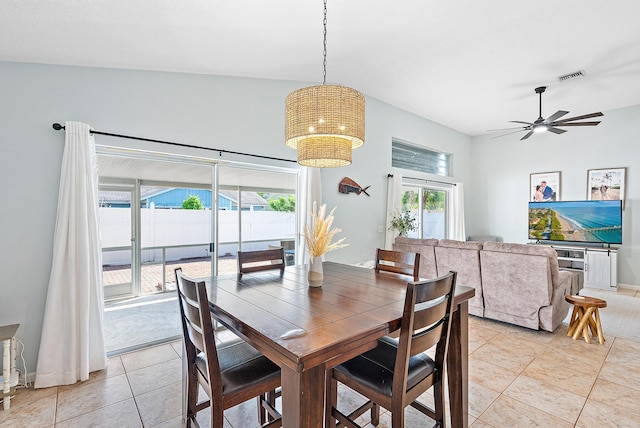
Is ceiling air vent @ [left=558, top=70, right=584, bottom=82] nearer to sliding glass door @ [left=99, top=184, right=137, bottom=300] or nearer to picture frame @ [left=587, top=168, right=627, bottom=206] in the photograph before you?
picture frame @ [left=587, top=168, right=627, bottom=206]

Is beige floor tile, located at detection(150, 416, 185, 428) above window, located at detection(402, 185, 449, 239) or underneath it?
underneath

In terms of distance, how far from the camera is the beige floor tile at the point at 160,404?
77.7 inches

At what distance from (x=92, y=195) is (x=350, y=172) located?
3.15m

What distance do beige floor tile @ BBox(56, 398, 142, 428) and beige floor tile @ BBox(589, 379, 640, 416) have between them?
126 inches

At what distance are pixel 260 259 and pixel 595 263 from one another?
5887 millimetres

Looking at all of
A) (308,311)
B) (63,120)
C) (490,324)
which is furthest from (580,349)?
(63,120)

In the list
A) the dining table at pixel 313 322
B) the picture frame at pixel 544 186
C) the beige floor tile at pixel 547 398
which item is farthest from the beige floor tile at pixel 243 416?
the picture frame at pixel 544 186

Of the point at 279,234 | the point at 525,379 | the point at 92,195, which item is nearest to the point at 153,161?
the point at 92,195

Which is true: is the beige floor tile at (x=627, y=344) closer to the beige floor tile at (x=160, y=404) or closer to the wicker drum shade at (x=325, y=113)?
the wicker drum shade at (x=325, y=113)

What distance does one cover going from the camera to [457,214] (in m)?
6.35

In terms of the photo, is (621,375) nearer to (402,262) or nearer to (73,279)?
(402,262)

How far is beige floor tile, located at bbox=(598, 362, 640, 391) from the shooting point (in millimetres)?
2316

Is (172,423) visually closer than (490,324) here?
Yes

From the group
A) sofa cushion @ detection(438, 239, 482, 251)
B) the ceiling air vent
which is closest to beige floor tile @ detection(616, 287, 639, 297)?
sofa cushion @ detection(438, 239, 482, 251)
